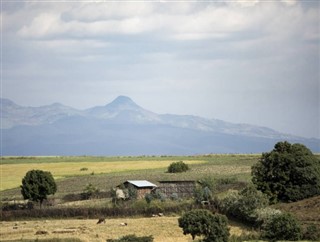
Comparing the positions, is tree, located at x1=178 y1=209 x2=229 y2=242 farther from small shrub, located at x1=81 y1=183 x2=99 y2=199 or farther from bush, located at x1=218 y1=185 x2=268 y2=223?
small shrub, located at x1=81 y1=183 x2=99 y2=199

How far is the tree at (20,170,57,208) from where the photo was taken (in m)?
74.8

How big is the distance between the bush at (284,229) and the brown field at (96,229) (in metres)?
4.51

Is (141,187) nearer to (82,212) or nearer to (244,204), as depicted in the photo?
(82,212)

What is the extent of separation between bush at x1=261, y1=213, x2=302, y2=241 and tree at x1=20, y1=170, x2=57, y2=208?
2893 cm

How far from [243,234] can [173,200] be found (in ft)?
63.5

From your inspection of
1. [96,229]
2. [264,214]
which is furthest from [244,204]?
[96,229]

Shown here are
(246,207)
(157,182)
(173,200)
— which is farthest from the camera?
(157,182)

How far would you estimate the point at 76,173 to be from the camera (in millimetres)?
108062

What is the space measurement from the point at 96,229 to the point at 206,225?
10.3m

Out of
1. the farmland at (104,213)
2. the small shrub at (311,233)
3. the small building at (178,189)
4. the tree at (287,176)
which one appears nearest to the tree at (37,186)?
the farmland at (104,213)

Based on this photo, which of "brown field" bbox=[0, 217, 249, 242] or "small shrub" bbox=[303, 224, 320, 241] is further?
"brown field" bbox=[0, 217, 249, 242]

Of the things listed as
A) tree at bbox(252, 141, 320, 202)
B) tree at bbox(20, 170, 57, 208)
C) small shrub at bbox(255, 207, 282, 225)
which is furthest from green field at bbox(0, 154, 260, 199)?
small shrub at bbox(255, 207, 282, 225)

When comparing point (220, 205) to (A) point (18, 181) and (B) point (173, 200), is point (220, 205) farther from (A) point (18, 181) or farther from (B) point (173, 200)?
(A) point (18, 181)

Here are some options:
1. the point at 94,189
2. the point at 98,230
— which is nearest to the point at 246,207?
the point at 98,230
